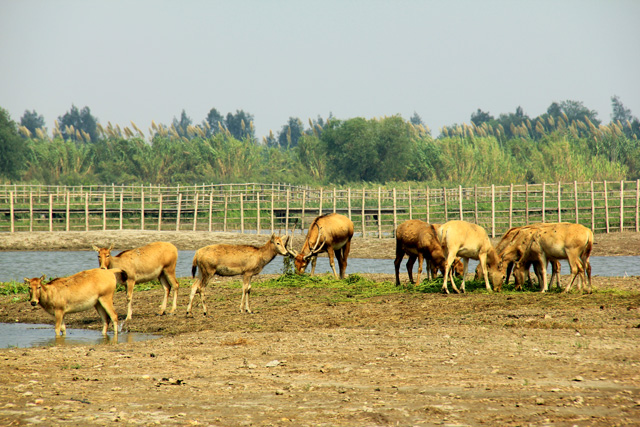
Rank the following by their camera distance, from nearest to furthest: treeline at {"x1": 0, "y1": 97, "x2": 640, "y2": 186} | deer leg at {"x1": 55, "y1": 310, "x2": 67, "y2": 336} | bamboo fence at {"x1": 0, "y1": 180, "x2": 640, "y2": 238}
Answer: deer leg at {"x1": 55, "y1": 310, "x2": 67, "y2": 336}, bamboo fence at {"x1": 0, "y1": 180, "x2": 640, "y2": 238}, treeline at {"x1": 0, "y1": 97, "x2": 640, "y2": 186}

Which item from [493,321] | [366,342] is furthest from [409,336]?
[493,321]

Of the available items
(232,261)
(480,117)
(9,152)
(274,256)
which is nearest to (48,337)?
(232,261)

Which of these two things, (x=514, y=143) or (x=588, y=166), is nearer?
(x=588, y=166)

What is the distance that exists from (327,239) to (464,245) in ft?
14.5

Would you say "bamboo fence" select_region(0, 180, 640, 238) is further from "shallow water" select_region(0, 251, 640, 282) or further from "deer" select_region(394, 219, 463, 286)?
"deer" select_region(394, 219, 463, 286)

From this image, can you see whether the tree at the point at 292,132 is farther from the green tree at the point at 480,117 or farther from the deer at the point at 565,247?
the deer at the point at 565,247

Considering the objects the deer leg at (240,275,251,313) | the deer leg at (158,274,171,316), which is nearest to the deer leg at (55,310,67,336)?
the deer leg at (158,274,171,316)

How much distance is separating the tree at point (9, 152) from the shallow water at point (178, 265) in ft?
129

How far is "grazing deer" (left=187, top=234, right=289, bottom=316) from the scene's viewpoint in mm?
13445

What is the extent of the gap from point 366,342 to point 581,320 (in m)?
3.54

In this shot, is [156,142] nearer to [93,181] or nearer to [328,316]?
[93,181]

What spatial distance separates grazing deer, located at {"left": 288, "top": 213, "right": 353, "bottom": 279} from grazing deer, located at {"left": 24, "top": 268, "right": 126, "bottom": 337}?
6.30m

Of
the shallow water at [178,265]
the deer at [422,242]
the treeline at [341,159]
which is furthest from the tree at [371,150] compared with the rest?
the deer at [422,242]

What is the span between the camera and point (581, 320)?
11.7 m
